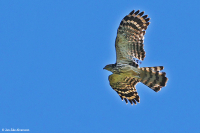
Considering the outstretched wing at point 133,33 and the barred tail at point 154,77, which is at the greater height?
the outstretched wing at point 133,33

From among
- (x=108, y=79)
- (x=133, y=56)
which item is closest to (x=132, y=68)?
(x=133, y=56)

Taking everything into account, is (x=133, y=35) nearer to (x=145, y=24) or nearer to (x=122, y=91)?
(x=145, y=24)

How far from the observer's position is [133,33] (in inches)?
518

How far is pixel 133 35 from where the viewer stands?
43.2ft

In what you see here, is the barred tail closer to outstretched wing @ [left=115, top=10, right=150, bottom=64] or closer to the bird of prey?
Result: the bird of prey

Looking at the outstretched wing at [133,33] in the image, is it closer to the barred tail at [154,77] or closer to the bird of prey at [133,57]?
the bird of prey at [133,57]

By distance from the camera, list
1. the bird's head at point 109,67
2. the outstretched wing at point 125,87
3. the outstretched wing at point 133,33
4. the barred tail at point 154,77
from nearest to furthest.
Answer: the outstretched wing at point 133,33 → the barred tail at point 154,77 → the bird's head at point 109,67 → the outstretched wing at point 125,87

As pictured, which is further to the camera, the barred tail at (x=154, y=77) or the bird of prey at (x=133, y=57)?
the barred tail at (x=154, y=77)

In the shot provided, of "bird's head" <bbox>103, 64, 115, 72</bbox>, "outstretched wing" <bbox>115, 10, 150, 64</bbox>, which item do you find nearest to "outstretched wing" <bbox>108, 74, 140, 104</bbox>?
"bird's head" <bbox>103, 64, 115, 72</bbox>

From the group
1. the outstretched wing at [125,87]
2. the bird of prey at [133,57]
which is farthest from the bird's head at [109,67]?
the outstretched wing at [125,87]

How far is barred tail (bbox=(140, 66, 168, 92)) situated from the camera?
13.4 metres

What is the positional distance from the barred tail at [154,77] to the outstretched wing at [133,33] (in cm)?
56

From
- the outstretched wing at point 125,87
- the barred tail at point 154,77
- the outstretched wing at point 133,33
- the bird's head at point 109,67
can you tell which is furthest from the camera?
the outstretched wing at point 125,87

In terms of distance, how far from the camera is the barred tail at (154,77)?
13438mm
